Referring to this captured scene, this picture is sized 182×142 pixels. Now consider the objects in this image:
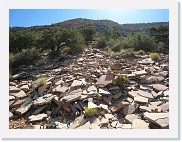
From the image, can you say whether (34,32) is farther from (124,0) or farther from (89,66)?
(124,0)

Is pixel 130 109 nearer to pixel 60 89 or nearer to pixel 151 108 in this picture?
pixel 151 108

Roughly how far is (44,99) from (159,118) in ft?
8.74

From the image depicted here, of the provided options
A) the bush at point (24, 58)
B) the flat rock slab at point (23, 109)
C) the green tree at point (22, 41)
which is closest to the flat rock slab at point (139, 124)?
the flat rock slab at point (23, 109)

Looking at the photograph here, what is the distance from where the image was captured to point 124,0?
4676mm

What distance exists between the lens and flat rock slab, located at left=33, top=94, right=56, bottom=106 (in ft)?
19.0

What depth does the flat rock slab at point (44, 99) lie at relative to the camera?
5.79 metres

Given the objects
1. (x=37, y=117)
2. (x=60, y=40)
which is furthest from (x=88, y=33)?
(x=37, y=117)

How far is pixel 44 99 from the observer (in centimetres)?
592

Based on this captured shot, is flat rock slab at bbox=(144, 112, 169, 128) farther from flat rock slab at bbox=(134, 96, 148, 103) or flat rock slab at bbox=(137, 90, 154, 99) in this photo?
flat rock slab at bbox=(137, 90, 154, 99)

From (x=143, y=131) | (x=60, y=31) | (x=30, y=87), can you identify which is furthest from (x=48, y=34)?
(x=143, y=131)

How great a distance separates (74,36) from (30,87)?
489 centimetres

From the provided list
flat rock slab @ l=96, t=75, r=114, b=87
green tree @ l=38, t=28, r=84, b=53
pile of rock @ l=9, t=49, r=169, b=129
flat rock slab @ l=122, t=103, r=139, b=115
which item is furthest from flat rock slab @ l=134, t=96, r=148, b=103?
green tree @ l=38, t=28, r=84, b=53

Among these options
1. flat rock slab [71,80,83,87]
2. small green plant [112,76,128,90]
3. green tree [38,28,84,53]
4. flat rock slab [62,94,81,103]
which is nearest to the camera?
flat rock slab [62,94,81,103]
